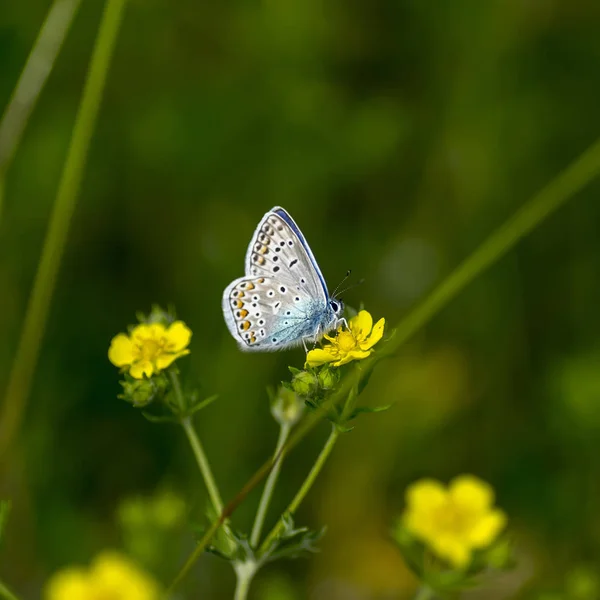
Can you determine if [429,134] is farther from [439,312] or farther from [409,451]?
[409,451]

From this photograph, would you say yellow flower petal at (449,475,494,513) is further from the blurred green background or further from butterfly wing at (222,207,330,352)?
butterfly wing at (222,207,330,352)

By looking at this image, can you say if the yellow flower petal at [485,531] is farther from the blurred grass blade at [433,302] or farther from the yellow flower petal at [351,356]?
the yellow flower petal at [351,356]

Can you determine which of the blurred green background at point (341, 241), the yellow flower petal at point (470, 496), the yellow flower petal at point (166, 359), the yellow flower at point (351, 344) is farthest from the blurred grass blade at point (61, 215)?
the yellow flower petal at point (470, 496)

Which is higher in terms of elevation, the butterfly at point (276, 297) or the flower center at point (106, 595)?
the butterfly at point (276, 297)

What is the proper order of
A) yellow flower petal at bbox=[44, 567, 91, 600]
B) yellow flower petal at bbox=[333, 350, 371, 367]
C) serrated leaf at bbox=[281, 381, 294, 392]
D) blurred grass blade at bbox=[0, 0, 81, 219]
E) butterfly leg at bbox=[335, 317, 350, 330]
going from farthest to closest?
blurred grass blade at bbox=[0, 0, 81, 219] < butterfly leg at bbox=[335, 317, 350, 330] < yellow flower petal at bbox=[333, 350, 371, 367] < serrated leaf at bbox=[281, 381, 294, 392] < yellow flower petal at bbox=[44, 567, 91, 600]

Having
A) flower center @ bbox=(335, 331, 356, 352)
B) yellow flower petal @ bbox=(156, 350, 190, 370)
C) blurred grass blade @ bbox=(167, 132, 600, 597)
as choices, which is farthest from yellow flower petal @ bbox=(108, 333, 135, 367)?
flower center @ bbox=(335, 331, 356, 352)

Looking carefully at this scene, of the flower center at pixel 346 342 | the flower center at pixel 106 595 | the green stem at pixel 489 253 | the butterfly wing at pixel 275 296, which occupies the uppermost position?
the green stem at pixel 489 253

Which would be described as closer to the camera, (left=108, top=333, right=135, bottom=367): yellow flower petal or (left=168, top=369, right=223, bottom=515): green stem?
(left=168, top=369, right=223, bottom=515): green stem
